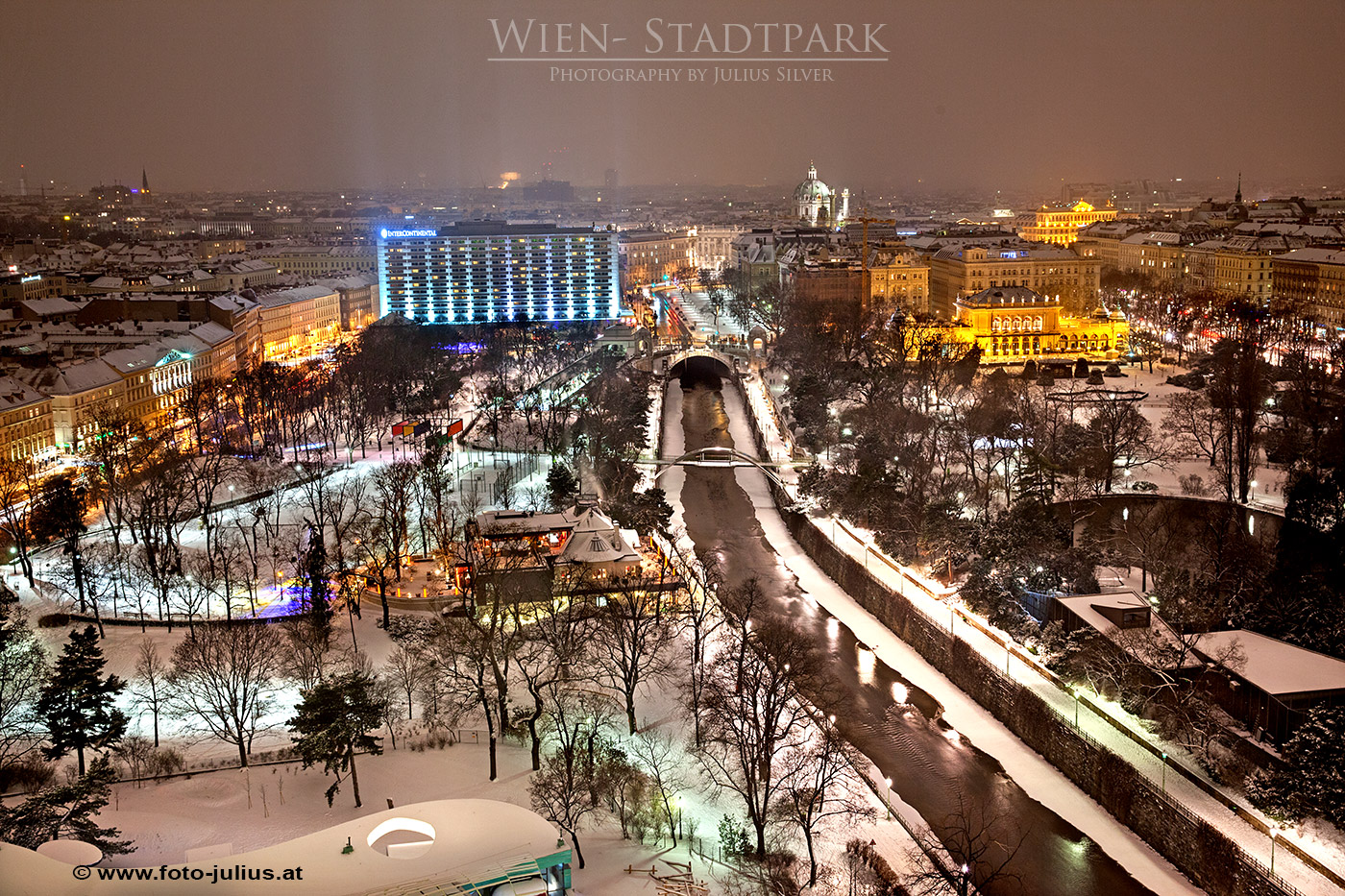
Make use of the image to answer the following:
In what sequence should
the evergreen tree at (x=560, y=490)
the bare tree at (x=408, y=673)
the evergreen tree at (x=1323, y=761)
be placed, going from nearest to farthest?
the evergreen tree at (x=1323, y=761) < the bare tree at (x=408, y=673) < the evergreen tree at (x=560, y=490)

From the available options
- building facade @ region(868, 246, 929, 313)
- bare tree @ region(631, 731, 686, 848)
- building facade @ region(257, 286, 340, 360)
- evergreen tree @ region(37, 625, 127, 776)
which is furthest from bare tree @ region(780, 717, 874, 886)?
building facade @ region(868, 246, 929, 313)

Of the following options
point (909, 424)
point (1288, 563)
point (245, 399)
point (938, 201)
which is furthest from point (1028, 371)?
point (938, 201)

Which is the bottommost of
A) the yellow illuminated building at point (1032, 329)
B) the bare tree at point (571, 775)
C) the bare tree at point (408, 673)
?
the bare tree at point (571, 775)

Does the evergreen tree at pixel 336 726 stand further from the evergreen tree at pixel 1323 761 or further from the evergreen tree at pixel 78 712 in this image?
the evergreen tree at pixel 1323 761

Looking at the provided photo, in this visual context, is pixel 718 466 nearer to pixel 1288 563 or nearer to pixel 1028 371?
pixel 1028 371

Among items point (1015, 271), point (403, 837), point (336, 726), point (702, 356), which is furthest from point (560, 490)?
point (1015, 271)

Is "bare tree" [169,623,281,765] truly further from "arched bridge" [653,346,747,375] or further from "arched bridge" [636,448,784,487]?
"arched bridge" [653,346,747,375]

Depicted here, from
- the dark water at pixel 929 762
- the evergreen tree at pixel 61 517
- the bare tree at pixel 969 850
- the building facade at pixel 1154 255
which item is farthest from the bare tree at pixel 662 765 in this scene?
the building facade at pixel 1154 255
